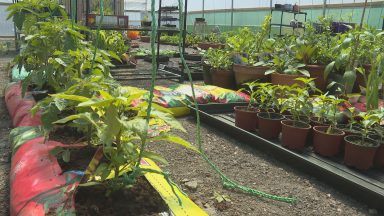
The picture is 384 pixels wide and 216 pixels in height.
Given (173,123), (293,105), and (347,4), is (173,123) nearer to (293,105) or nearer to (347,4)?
(293,105)

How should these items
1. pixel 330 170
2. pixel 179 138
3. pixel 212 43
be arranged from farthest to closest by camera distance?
pixel 212 43
pixel 330 170
pixel 179 138

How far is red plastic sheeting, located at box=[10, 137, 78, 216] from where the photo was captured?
1.33 meters

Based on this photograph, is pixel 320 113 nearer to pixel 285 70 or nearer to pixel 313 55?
pixel 285 70

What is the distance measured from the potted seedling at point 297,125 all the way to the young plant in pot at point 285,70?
3.78 ft

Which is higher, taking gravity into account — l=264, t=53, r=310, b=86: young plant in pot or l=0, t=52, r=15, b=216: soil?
l=264, t=53, r=310, b=86: young plant in pot

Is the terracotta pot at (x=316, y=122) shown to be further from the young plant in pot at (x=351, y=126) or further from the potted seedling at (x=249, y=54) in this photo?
the potted seedling at (x=249, y=54)

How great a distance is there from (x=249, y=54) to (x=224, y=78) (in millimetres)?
453

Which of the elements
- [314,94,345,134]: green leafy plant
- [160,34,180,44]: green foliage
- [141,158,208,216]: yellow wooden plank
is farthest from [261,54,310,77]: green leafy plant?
[160,34,180,44]: green foliage

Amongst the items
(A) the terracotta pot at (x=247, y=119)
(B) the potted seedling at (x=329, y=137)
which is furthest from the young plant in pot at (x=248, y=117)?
(B) the potted seedling at (x=329, y=137)

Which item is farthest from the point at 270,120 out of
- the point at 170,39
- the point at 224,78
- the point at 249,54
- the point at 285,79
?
the point at 170,39

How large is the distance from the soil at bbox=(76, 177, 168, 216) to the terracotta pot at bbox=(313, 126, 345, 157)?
1.44 m

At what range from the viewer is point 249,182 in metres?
2.20

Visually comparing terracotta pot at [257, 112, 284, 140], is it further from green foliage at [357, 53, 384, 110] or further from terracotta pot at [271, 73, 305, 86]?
terracotta pot at [271, 73, 305, 86]

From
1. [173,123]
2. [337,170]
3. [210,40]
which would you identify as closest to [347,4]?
[210,40]
